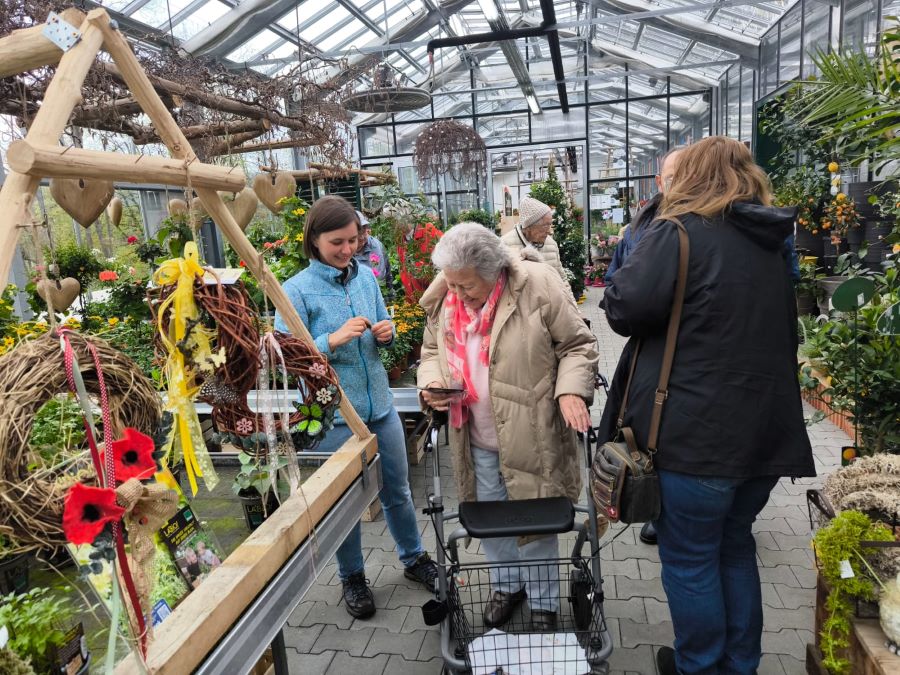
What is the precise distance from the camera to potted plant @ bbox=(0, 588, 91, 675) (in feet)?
3.41

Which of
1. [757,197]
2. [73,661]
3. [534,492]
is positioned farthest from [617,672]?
[73,661]

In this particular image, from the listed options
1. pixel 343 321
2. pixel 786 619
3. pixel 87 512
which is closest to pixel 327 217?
pixel 343 321

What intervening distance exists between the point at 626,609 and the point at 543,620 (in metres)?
0.50

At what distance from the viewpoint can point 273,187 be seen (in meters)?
4.71

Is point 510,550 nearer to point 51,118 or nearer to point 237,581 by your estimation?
point 237,581

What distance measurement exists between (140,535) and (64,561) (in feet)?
2.34

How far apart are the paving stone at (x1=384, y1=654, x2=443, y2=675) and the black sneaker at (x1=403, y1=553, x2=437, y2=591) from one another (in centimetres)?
40

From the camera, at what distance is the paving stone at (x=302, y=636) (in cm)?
253

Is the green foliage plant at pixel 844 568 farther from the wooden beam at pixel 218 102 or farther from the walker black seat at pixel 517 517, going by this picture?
the wooden beam at pixel 218 102

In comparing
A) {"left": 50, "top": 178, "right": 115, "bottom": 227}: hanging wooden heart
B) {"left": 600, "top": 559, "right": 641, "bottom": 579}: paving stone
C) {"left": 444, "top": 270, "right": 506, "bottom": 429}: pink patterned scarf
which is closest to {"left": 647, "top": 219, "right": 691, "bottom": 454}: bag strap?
{"left": 444, "top": 270, "right": 506, "bottom": 429}: pink patterned scarf

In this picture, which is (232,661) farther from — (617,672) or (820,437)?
(820,437)

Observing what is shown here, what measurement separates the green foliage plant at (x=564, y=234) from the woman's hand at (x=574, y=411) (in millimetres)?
8226

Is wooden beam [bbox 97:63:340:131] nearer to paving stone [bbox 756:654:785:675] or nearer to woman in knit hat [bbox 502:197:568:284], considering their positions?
woman in knit hat [bbox 502:197:568:284]

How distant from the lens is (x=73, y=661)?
1.07 meters
